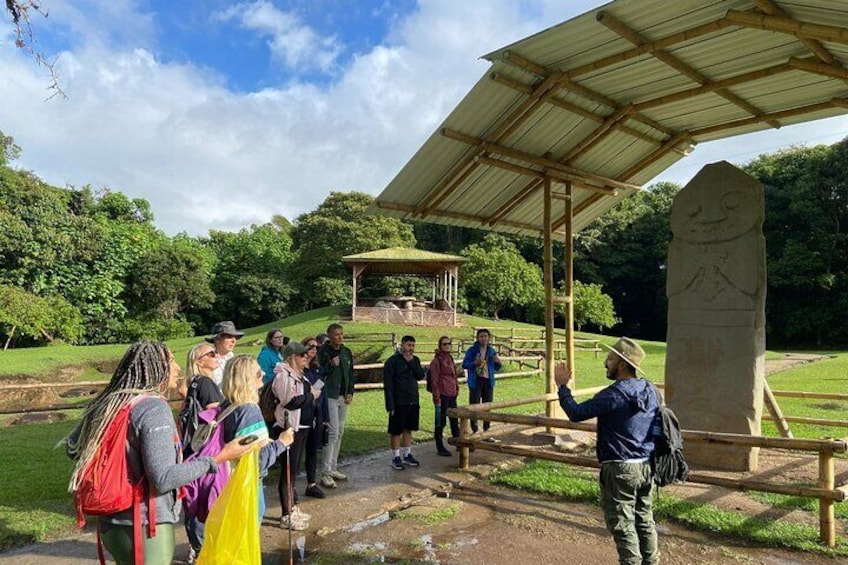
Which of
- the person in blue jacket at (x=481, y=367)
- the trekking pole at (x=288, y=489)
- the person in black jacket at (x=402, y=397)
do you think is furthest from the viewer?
the person in blue jacket at (x=481, y=367)

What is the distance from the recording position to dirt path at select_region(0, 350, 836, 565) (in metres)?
4.40

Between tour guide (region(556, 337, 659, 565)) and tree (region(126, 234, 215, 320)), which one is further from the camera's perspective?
tree (region(126, 234, 215, 320))

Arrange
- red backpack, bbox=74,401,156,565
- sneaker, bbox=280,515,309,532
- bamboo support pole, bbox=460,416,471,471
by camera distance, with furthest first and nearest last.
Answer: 1. bamboo support pole, bbox=460,416,471,471
2. sneaker, bbox=280,515,309,532
3. red backpack, bbox=74,401,156,565

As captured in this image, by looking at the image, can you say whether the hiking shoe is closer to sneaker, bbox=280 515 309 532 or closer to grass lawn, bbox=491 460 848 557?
sneaker, bbox=280 515 309 532

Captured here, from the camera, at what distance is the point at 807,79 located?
19.4 feet

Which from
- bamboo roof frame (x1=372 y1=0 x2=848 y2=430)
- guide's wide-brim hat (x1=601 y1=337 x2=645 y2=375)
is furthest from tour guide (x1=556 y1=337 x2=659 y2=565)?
bamboo roof frame (x1=372 y1=0 x2=848 y2=430)

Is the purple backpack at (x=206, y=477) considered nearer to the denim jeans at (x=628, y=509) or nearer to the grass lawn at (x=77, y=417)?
the grass lawn at (x=77, y=417)

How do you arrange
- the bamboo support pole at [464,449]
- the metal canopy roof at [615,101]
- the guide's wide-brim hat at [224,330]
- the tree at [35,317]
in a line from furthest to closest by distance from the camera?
the tree at [35,317], the bamboo support pole at [464,449], the guide's wide-brim hat at [224,330], the metal canopy roof at [615,101]

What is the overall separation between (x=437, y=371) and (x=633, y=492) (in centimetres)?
429

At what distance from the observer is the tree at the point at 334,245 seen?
38.4 m

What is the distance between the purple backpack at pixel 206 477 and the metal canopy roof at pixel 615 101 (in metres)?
4.40

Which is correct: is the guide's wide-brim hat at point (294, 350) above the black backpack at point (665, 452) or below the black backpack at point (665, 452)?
above

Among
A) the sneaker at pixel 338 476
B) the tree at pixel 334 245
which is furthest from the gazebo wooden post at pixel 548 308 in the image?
the tree at pixel 334 245

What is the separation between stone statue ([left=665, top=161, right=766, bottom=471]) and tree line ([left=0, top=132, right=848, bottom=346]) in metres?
26.8
